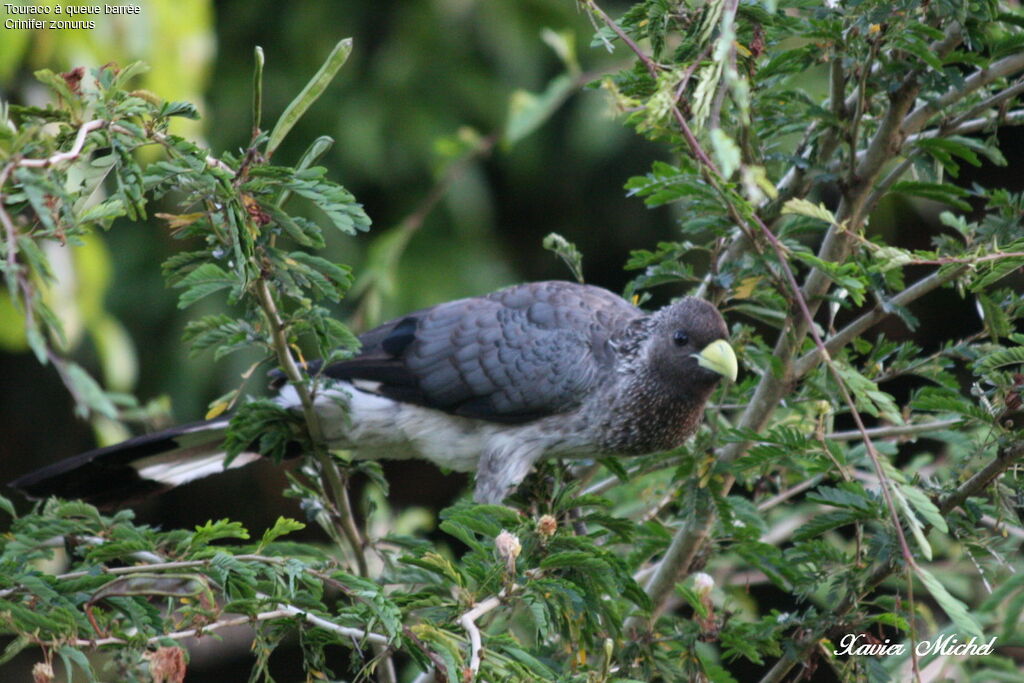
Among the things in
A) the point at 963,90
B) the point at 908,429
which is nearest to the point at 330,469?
the point at 908,429

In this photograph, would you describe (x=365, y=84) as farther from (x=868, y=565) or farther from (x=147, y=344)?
(x=868, y=565)

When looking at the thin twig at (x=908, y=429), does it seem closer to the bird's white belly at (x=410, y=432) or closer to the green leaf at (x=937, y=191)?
the green leaf at (x=937, y=191)

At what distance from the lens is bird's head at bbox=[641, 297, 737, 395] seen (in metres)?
2.16

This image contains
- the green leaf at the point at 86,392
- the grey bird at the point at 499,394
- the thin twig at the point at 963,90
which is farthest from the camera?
the grey bird at the point at 499,394

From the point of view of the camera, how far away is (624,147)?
4.91 m

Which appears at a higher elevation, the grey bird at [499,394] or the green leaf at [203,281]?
the green leaf at [203,281]

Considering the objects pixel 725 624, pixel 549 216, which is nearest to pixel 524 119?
pixel 725 624

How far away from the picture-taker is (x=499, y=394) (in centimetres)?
264

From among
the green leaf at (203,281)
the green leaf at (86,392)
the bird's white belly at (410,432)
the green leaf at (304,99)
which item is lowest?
the bird's white belly at (410,432)

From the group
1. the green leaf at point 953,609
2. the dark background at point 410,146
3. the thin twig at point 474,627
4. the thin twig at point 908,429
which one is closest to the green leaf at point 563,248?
the thin twig at point 908,429

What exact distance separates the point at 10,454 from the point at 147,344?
3.83ft

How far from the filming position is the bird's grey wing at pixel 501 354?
2621 millimetres
